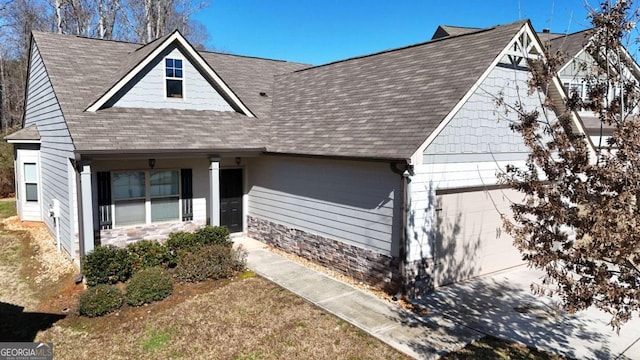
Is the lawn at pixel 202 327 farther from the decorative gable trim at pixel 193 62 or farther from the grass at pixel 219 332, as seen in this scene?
the decorative gable trim at pixel 193 62

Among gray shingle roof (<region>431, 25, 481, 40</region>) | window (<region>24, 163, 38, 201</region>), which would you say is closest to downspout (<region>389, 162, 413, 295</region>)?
window (<region>24, 163, 38, 201</region>)

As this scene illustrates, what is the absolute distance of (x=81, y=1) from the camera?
2825 cm

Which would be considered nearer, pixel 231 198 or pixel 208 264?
pixel 208 264

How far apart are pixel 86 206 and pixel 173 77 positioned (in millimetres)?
4833

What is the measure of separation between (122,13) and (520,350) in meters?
32.2

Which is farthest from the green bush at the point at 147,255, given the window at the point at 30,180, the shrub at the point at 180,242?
the window at the point at 30,180

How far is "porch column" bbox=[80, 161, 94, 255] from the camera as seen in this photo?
9.48m

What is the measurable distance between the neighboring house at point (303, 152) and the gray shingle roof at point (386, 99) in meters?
0.05

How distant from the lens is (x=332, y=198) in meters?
10.3

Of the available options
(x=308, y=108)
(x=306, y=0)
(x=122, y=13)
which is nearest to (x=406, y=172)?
(x=308, y=108)

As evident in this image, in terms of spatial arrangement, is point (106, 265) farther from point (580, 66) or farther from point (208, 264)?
point (580, 66)

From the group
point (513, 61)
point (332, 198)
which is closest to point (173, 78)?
point (332, 198)

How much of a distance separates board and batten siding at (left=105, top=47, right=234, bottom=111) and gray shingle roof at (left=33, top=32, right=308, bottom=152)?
10.1 inches

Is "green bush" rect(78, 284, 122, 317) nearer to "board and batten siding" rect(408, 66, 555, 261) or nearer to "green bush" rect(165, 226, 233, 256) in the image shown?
"green bush" rect(165, 226, 233, 256)
